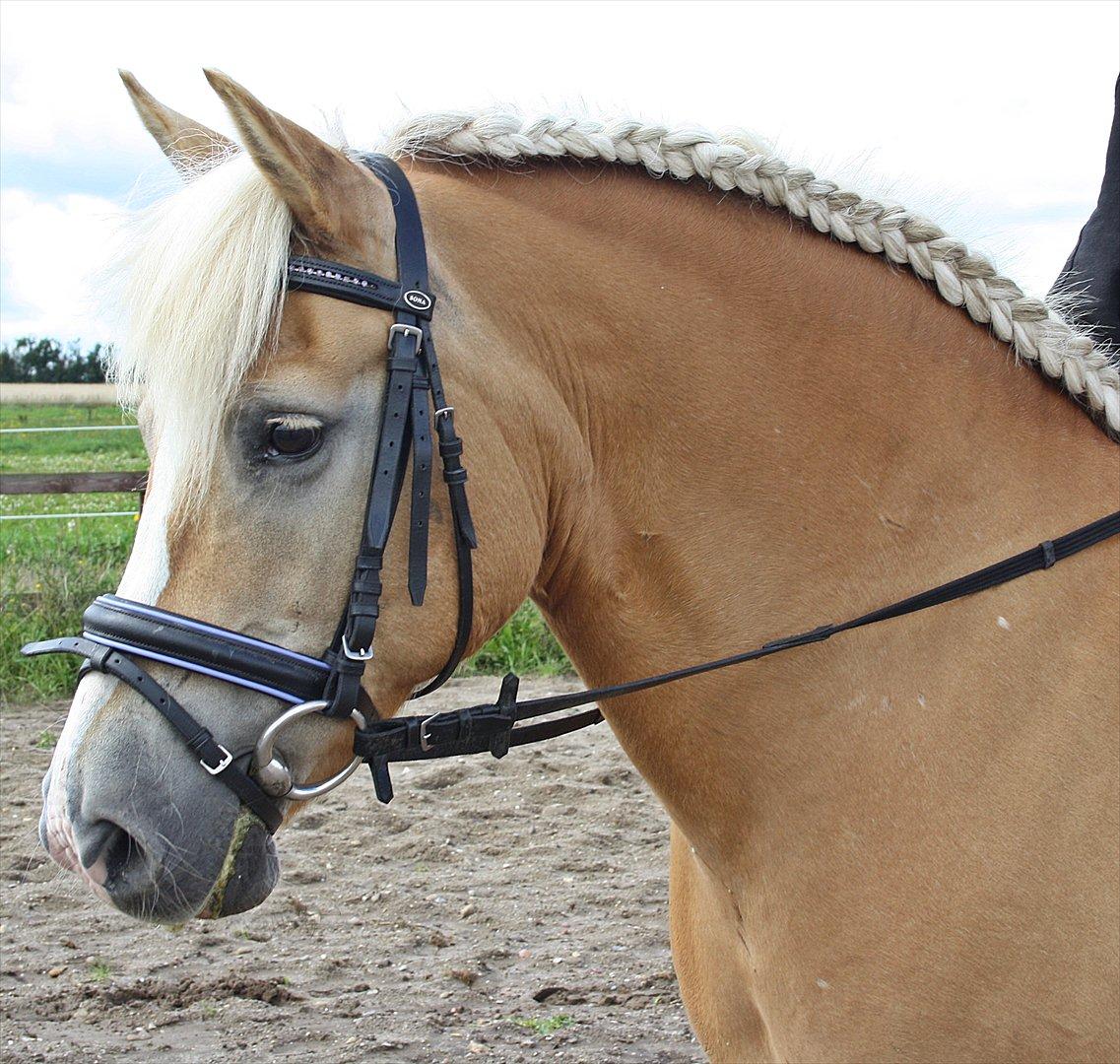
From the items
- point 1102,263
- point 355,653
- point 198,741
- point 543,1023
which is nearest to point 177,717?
point 198,741

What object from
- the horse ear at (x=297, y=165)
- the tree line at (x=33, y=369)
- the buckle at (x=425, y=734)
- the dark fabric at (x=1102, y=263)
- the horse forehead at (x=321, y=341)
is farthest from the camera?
the tree line at (x=33, y=369)

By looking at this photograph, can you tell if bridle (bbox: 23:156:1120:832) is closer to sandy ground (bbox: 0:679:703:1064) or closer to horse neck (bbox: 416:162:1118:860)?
horse neck (bbox: 416:162:1118:860)

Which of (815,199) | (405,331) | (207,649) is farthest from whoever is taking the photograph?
(815,199)

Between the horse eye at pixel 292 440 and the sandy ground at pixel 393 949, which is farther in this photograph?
the sandy ground at pixel 393 949

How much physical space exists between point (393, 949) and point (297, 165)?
11.9ft

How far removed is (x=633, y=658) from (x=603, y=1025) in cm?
248

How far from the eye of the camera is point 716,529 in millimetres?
2076

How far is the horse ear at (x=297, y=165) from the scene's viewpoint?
5.82 feet

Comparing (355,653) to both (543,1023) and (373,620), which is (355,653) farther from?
(543,1023)

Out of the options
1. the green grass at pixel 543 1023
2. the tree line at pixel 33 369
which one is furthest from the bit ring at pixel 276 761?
the tree line at pixel 33 369

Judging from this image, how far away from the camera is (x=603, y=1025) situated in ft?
13.3

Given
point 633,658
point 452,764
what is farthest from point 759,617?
point 452,764

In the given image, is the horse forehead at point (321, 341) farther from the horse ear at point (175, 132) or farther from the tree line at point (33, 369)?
the tree line at point (33, 369)

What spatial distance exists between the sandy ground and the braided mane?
2.25m
